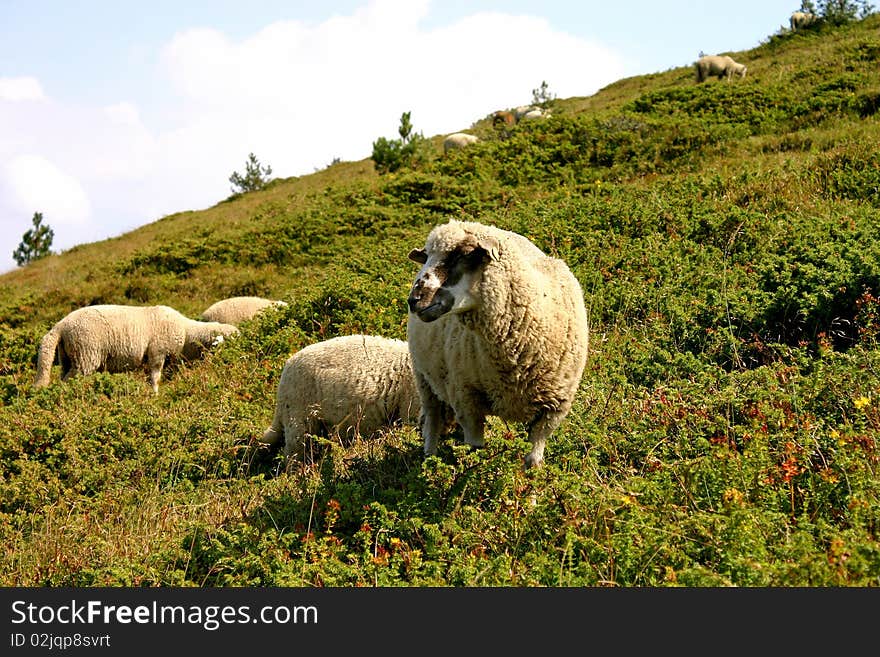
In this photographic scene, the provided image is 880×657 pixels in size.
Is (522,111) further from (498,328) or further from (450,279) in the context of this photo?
(450,279)

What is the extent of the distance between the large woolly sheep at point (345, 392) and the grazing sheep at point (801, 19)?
3055 cm

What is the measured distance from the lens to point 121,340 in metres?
14.5

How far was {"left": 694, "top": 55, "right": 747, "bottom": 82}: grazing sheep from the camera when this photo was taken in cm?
2975

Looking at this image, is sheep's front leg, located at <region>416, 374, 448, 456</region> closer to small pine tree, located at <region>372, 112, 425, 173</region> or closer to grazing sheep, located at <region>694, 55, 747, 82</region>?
small pine tree, located at <region>372, 112, 425, 173</region>

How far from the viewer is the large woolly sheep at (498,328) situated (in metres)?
5.05

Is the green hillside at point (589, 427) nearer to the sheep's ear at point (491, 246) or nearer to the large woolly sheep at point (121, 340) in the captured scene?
the large woolly sheep at point (121, 340)

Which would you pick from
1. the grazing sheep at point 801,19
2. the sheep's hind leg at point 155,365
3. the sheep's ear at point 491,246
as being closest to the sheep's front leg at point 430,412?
the sheep's ear at point 491,246

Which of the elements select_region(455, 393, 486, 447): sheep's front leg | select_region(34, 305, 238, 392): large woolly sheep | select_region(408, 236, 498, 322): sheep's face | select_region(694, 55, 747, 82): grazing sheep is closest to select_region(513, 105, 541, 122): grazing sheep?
select_region(694, 55, 747, 82): grazing sheep

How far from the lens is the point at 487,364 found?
17.8 ft

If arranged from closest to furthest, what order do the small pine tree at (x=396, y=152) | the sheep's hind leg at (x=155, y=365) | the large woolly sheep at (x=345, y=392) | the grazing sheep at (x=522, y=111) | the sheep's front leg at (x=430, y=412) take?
1. the sheep's front leg at (x=430, y=412)
2. the large woolly sheep at (x=345, y=392)
3. the sheep's hind leg at (x=155, y=365)
4. the small pine tree at (x=396, y=152)
5. the grazing sheep at (x=522, y=111)

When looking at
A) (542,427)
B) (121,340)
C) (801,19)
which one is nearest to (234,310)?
(121,340)

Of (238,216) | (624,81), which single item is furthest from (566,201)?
(624,81)

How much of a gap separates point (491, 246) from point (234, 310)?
12.1m

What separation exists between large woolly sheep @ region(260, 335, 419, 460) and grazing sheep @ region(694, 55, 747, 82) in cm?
2522
